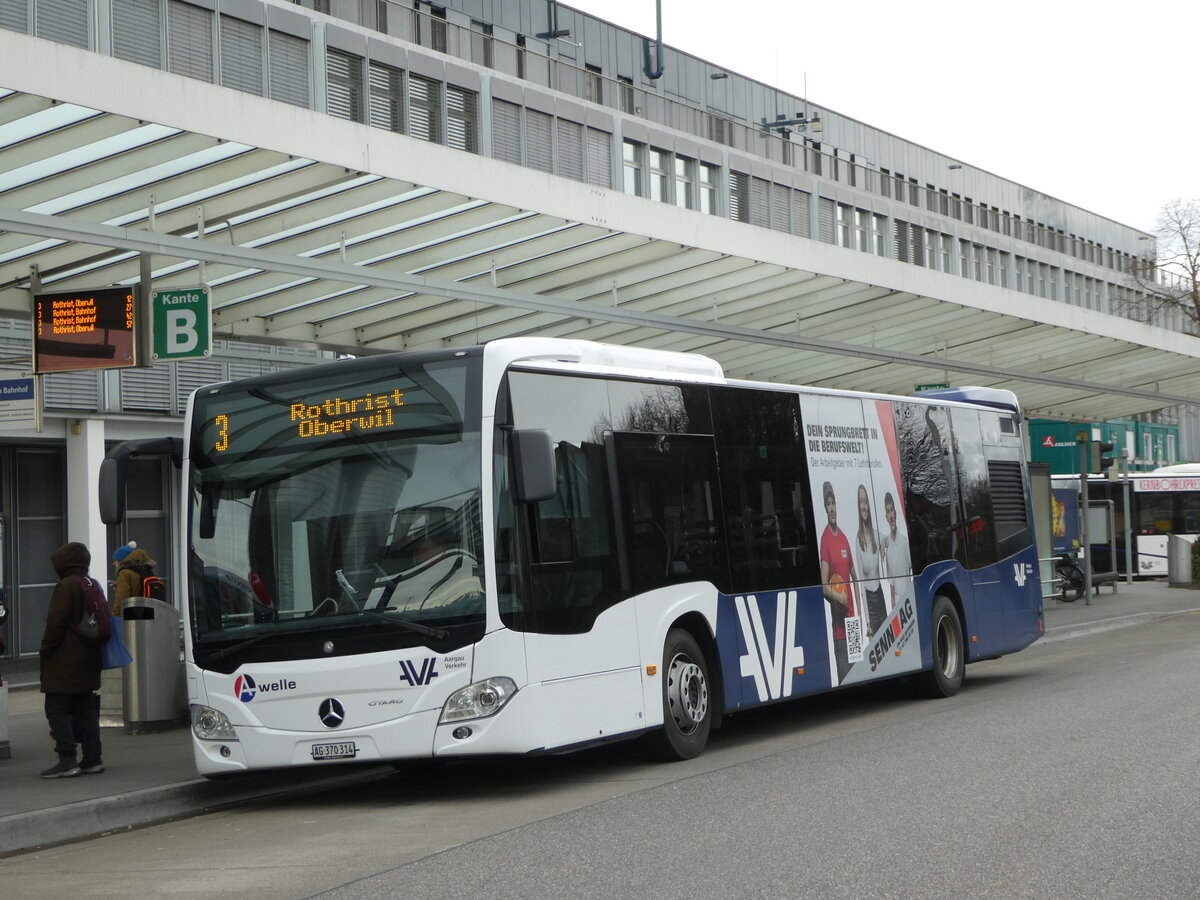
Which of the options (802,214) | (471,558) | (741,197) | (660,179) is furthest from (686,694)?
(802,214)

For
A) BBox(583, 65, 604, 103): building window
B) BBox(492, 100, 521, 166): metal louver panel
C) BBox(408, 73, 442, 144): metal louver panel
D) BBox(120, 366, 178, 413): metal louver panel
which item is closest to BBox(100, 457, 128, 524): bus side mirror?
BBox(408, 73, 442, 144): metal louver panel

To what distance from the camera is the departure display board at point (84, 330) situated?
1514 centimetres

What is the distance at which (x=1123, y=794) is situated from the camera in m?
8.64

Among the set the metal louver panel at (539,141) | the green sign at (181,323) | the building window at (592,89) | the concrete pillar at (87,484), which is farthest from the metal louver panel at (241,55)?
the building window at (592,89)

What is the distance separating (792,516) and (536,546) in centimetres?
361

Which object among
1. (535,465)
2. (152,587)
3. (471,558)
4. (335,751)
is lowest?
(335,751)

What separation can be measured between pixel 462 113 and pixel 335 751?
1694cm

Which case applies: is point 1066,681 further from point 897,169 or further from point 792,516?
point 897,169

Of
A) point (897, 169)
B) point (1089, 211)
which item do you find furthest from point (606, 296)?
point (1089, 211)

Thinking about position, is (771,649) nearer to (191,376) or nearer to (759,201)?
(759,201)

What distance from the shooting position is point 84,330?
15.3 metres

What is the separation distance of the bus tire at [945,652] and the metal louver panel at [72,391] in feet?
50.4

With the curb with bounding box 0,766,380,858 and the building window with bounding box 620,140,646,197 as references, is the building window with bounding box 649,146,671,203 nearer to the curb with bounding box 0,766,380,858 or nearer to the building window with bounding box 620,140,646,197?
the building window with bounding box 620,140,646,197

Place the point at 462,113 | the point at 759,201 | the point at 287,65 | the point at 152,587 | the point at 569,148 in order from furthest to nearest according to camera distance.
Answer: the point at 759,201 → the point at 569,148 → the point at 462,113 → the point at 287,65 → the point at 152,587
